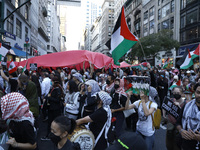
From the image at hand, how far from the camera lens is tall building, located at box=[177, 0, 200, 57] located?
27422mm

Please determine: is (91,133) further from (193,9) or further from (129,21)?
(129,21)

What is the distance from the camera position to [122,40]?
6234 millimetres

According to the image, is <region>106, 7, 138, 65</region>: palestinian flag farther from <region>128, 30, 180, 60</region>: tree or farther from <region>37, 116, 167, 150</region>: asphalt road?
<region>128, 30, 180, 60</region>: tree

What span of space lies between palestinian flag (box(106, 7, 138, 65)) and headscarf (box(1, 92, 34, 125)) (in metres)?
4.30

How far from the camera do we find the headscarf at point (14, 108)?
2215 millimetres

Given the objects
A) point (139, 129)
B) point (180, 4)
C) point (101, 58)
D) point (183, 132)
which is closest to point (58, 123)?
point (183, 132)

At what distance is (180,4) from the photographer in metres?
31.9

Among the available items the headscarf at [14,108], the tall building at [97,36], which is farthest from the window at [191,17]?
the tall building at [97,36]

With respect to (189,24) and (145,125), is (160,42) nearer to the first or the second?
(189,24)

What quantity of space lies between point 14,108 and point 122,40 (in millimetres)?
4719

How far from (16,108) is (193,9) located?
3241 centimetres

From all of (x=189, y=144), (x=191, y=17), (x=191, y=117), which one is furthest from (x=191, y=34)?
(x=189, y=144)

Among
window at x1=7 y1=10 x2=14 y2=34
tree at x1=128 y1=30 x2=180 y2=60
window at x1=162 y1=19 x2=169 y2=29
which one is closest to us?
window at x1=7 y1=10 x2=14 y2=34

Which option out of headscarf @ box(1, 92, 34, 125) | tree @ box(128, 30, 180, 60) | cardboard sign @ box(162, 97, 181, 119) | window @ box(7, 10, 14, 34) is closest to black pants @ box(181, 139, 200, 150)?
cardboard sign @ box(162, 97, 181, 119)
